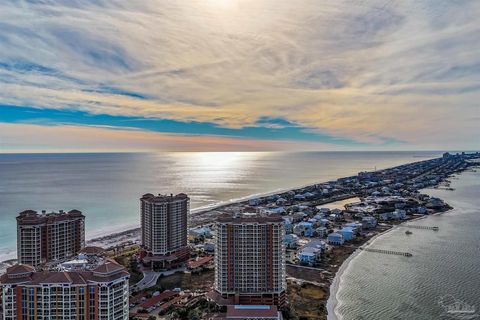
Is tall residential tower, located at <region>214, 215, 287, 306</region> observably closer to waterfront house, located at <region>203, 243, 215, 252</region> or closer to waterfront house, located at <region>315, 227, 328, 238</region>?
waterfront house, located at <region>203, 243, 215, 252</region>

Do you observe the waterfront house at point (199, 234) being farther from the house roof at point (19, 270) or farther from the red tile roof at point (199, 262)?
the house roof at point (19, 270)

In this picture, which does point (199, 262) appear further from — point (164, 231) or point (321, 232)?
point (321, 232)

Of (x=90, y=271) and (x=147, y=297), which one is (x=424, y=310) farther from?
(x=90, y=271)

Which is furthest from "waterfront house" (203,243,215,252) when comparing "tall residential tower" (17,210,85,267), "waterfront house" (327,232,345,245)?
"waterfront house" (327,232,345,245)

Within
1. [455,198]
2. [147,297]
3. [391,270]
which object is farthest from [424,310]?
[455,198]

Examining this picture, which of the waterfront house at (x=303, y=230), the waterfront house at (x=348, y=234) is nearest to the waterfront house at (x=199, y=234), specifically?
the waterfront house at (x=303, y=230)

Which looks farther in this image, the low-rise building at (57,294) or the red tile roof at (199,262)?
the red tile roof at (199,262)
